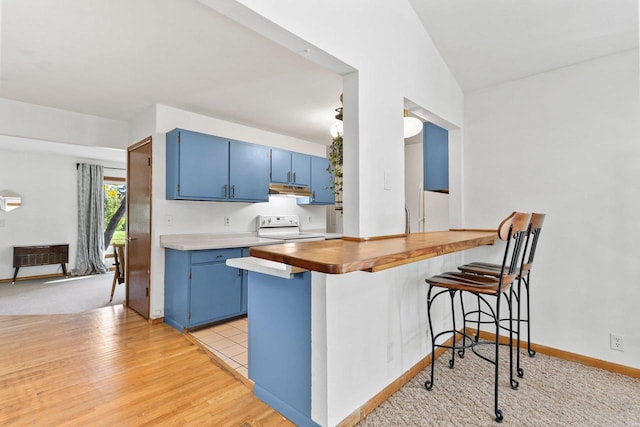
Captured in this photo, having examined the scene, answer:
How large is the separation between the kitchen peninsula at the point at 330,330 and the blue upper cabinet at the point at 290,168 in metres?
2.35

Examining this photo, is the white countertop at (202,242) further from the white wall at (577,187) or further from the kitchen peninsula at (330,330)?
the white wall at (577,187)

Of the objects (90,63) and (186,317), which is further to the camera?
(186,317)

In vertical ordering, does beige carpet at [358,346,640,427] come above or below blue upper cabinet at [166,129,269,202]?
below

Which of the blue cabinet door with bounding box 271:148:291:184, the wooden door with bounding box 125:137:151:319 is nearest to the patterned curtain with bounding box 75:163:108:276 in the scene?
the wooden door with bounding box 125:137:151:319

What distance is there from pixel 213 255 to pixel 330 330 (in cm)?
201

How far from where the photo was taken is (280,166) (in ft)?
13.9

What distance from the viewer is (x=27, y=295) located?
462cm

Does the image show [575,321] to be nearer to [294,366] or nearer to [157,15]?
[294,366]

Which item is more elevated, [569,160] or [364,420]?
[569,160]

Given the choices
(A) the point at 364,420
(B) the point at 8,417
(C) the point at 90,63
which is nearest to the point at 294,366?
(A) the point at 364,420

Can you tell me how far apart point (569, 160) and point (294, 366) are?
8.53 feet

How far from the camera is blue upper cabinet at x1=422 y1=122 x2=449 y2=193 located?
10.4ft

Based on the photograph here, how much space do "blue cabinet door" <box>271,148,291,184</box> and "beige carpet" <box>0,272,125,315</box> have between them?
275 cm

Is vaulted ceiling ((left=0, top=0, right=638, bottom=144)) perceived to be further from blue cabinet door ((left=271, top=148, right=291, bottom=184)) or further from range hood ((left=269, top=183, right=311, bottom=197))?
range hood ((left=269, top=183, right=311, bottom=197))
